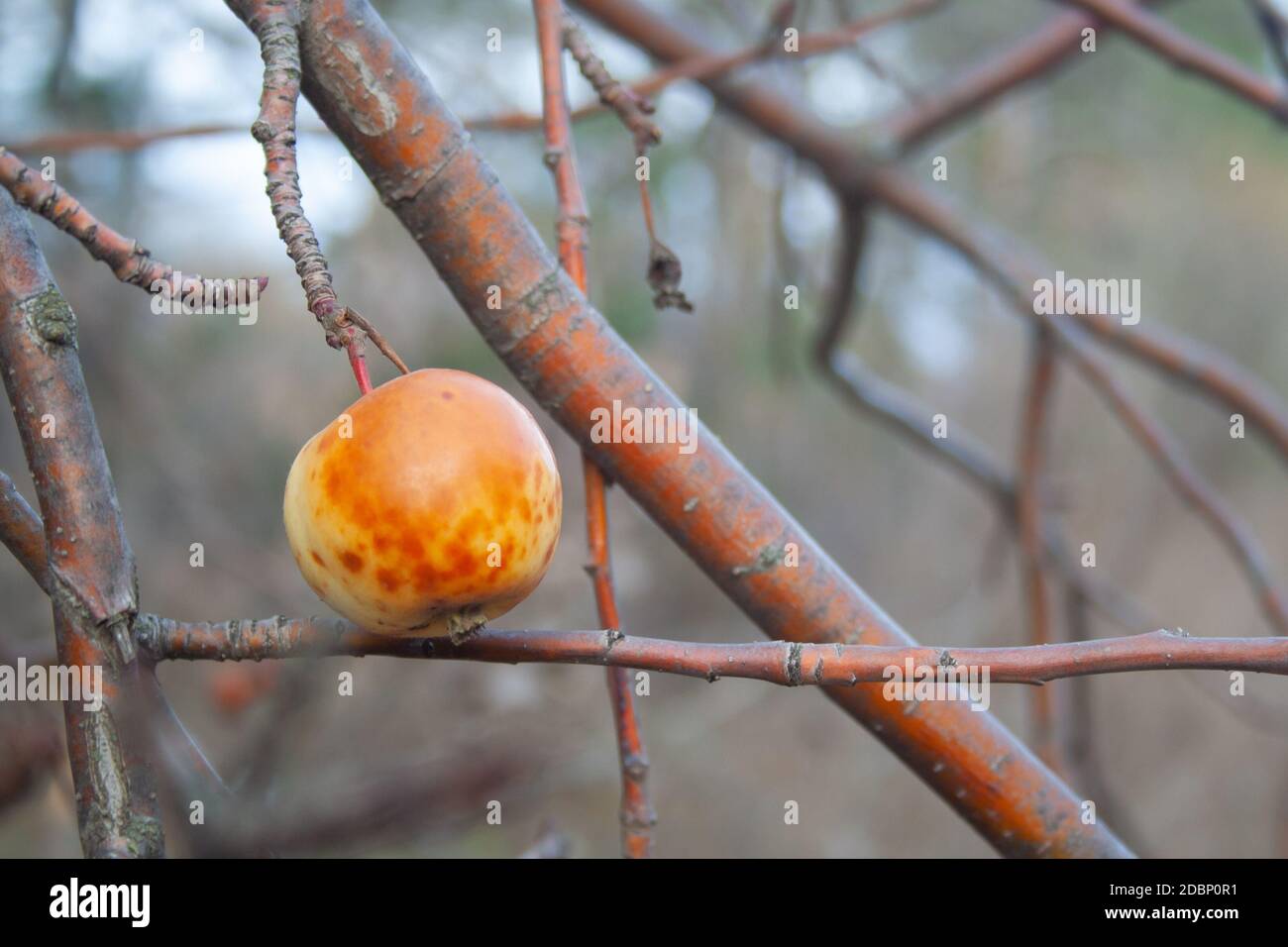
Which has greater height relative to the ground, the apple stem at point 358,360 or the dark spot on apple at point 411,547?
the apple stem at point 358,360

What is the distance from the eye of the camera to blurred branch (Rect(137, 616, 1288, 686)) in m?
0.39

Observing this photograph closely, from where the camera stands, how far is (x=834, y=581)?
593mm

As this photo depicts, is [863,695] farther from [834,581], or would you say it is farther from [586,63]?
[586,63]

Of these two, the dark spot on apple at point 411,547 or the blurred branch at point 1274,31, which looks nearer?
the dark spot on apple at point 411,547

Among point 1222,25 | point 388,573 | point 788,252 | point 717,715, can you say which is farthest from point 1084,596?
point 1222,25

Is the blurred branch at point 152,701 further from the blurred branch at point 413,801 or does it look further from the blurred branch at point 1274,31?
the blurred branch at point 1274,31

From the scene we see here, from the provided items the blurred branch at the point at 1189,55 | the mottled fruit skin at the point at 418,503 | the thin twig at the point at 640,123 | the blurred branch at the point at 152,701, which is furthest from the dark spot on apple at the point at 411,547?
the blurred branch at the point at 1189,55

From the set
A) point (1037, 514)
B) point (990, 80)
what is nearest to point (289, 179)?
point (1037, 514)

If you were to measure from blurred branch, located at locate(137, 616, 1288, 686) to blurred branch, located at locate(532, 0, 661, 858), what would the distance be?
14cm

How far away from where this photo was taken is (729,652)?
44cm

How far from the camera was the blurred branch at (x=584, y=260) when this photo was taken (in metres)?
0.60

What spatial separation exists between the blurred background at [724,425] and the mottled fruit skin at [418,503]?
0.10m

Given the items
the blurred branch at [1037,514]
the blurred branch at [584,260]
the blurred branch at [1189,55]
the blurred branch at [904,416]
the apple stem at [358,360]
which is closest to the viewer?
the apple stem at [358,360]

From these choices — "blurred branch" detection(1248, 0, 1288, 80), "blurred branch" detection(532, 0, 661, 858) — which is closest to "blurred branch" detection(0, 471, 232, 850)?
"blurred branch" detection(532, 0, 661, 858)
